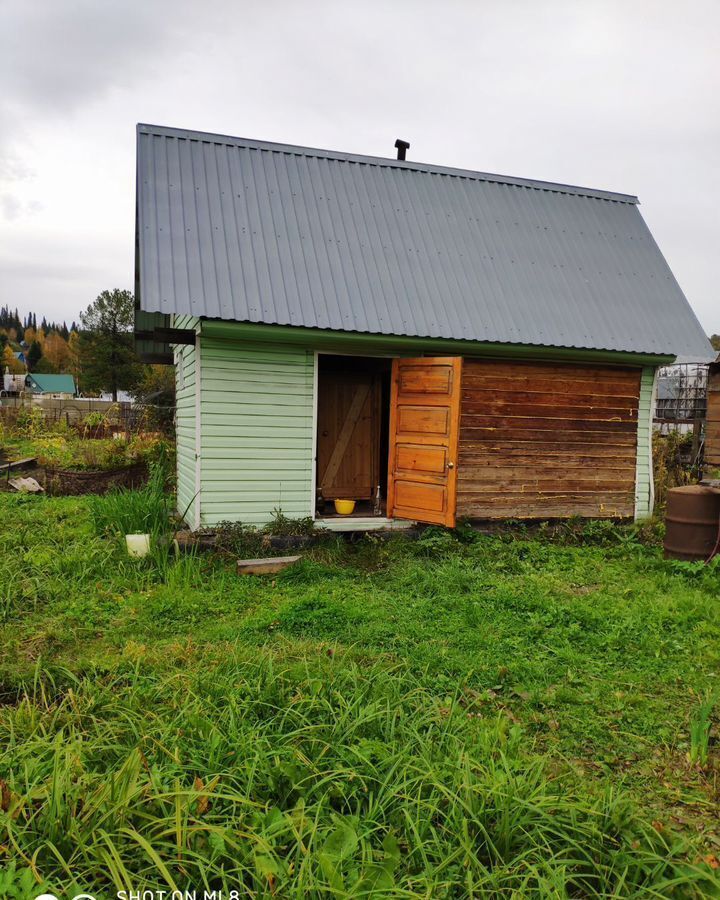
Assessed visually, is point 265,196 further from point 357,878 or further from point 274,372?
point 357,878

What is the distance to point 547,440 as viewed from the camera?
867 centimetres

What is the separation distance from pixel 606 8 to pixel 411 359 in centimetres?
509

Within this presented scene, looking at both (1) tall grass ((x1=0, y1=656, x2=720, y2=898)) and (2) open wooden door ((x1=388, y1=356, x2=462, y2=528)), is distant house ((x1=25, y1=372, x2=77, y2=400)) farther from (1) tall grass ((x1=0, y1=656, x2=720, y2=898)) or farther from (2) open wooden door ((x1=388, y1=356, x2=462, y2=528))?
(1) tall grass ((x1=0, y1=656, x2=720, y2=898))

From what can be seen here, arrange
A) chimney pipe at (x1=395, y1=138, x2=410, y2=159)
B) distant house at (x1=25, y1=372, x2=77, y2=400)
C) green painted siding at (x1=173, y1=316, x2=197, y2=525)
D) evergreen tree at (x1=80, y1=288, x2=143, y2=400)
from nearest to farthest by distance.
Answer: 1. green painted siding at (x1=173, y1=316, x2=197, y2=525)
2. chimney pipe at (x1=395, y1=138, x2=410, y2=159)
3. evergreen tree at (x1=80, y1=288, x2=143, y2=400)
4. distant house at (x1=25, y1=372, x2=77, y2=400)

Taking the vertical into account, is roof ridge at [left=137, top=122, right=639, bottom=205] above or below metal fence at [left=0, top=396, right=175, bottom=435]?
above

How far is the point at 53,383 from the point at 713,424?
270ft

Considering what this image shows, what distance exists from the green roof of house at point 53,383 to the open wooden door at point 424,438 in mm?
75434

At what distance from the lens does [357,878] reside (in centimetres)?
217

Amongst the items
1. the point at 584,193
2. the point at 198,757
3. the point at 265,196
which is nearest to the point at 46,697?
the point at 198,757

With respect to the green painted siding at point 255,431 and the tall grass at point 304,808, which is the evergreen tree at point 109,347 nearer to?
the green painted siding at point 255,431

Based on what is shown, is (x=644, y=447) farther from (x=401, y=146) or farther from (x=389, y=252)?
(x=401, y=146)

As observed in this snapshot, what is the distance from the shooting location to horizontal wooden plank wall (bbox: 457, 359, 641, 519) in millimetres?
8352

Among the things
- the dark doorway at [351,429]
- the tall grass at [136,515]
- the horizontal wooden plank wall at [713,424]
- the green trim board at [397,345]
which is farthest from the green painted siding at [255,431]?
the horizontal wooden plank wall at [713,424]

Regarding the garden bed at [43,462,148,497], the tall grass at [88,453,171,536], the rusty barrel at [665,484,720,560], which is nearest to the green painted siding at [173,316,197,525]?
the tall grass at [88,453,171,536]
